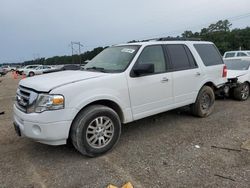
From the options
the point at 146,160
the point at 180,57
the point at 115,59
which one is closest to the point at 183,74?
the point at 180,57

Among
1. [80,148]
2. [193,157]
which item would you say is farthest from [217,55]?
[80,148]

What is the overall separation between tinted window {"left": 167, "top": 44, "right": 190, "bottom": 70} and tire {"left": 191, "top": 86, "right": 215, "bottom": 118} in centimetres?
83

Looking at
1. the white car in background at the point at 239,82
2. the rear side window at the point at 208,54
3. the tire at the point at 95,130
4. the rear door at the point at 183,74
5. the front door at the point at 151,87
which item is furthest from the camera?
the white car in background at the point at 239,82

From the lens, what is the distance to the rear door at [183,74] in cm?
513

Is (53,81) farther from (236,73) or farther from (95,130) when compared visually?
(236,73)

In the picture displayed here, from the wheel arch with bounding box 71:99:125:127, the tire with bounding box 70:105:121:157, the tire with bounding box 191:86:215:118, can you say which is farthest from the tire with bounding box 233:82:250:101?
the tire with bounding box 70:105:121:157

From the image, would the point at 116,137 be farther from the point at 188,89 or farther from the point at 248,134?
the point at 248,134

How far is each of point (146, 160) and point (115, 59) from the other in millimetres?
1994

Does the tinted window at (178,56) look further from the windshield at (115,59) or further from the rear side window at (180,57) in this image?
the windshield at (115,59)

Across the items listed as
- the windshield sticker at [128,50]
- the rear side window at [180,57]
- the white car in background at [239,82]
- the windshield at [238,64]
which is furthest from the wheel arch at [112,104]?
the windshield at [238,64]

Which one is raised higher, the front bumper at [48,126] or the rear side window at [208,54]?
the rear side window at [208,54]

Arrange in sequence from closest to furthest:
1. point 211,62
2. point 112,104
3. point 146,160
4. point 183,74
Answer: point 146,160 → point 112,104 → point 183,74 → point 211,62

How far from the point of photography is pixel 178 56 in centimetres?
532

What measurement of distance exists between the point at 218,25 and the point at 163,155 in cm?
7752
